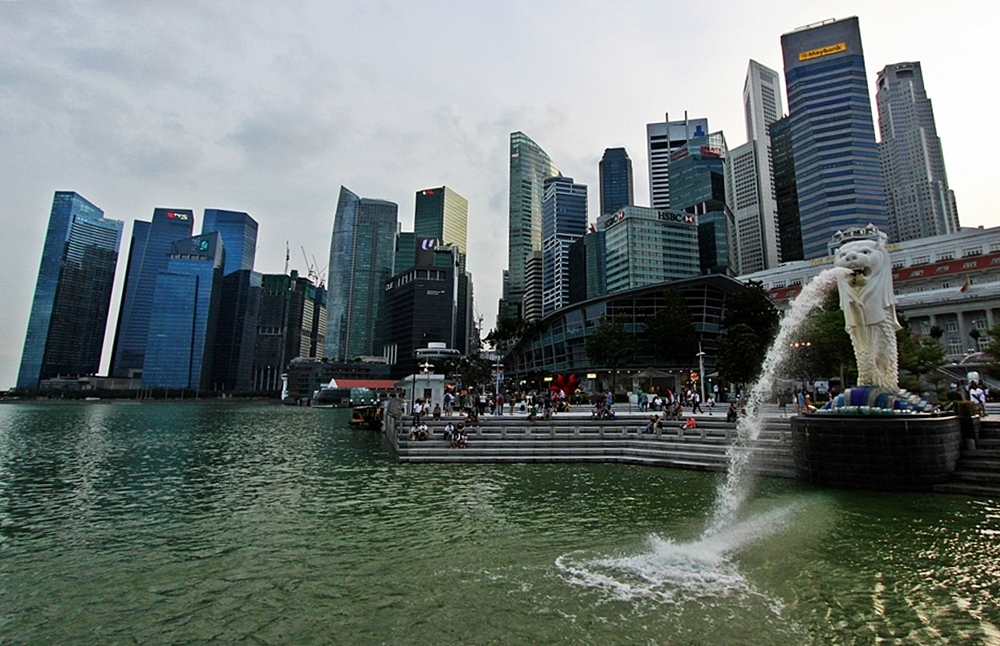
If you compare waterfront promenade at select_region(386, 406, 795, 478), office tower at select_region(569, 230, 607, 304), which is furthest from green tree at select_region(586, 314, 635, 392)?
office tower at select_region(569, 230, 607, 304)

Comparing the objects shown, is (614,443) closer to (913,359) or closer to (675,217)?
(913,359)

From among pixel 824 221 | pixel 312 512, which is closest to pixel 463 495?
pixel 312 512

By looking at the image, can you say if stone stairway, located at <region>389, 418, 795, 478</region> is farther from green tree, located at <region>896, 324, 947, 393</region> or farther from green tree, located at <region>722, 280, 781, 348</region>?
green tree, located at <region>722, 280, 781, 348</region>

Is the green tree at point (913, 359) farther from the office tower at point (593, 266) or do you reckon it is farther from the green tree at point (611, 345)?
the office tower at point (593, 266)

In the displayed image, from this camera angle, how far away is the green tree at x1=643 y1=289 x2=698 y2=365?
2594 inches

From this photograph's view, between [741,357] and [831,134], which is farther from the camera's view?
[831,134]

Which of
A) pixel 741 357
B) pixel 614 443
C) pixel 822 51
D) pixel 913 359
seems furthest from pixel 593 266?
pixel 614 443

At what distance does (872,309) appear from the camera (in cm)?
1916

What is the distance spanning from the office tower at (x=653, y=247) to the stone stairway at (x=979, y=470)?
135593 mm

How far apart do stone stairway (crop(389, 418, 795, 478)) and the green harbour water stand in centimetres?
332

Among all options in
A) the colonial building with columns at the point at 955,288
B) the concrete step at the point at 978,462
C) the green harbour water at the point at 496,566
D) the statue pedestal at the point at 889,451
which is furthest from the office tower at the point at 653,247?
the green harbour water at the point at 496,566

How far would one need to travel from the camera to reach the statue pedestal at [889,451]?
16578 millimetres

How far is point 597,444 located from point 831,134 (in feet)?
542

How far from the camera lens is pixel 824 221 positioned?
5719 inches
